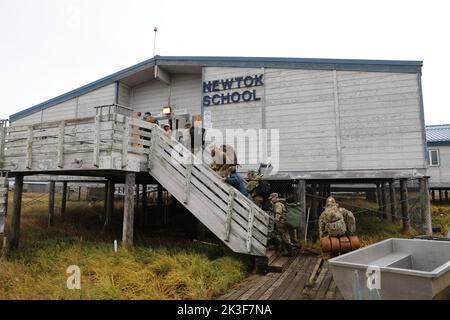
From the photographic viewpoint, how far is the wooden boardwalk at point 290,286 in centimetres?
578

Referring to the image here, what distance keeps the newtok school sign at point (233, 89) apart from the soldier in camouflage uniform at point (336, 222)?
19.0 feet

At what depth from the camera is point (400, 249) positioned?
25.0 feet

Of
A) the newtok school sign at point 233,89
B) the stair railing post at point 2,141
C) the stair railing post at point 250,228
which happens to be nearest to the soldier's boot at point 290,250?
the stair railing post at point 250,228

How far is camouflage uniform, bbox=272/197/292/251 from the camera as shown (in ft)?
29.6

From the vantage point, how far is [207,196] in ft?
26.5

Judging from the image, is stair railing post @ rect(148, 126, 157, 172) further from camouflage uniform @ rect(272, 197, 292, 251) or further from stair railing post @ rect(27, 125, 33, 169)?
stair railing post @ rect(27, 125, 33, 169)

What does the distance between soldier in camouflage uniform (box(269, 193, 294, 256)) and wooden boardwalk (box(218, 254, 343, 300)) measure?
1.26 meters

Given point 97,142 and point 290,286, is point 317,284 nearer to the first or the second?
point 290,286

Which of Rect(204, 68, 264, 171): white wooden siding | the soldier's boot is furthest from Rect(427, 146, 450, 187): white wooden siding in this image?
the soldier's boot

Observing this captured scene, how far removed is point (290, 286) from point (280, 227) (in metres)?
2.78

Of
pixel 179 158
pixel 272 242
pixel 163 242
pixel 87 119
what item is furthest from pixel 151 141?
pixel 272 242

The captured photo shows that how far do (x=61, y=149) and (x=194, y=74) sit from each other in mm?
7122

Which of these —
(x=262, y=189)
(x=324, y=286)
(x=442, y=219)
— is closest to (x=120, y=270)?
(x=324, y=286)

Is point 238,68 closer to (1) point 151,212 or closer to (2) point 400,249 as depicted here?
(2) point 400,249
